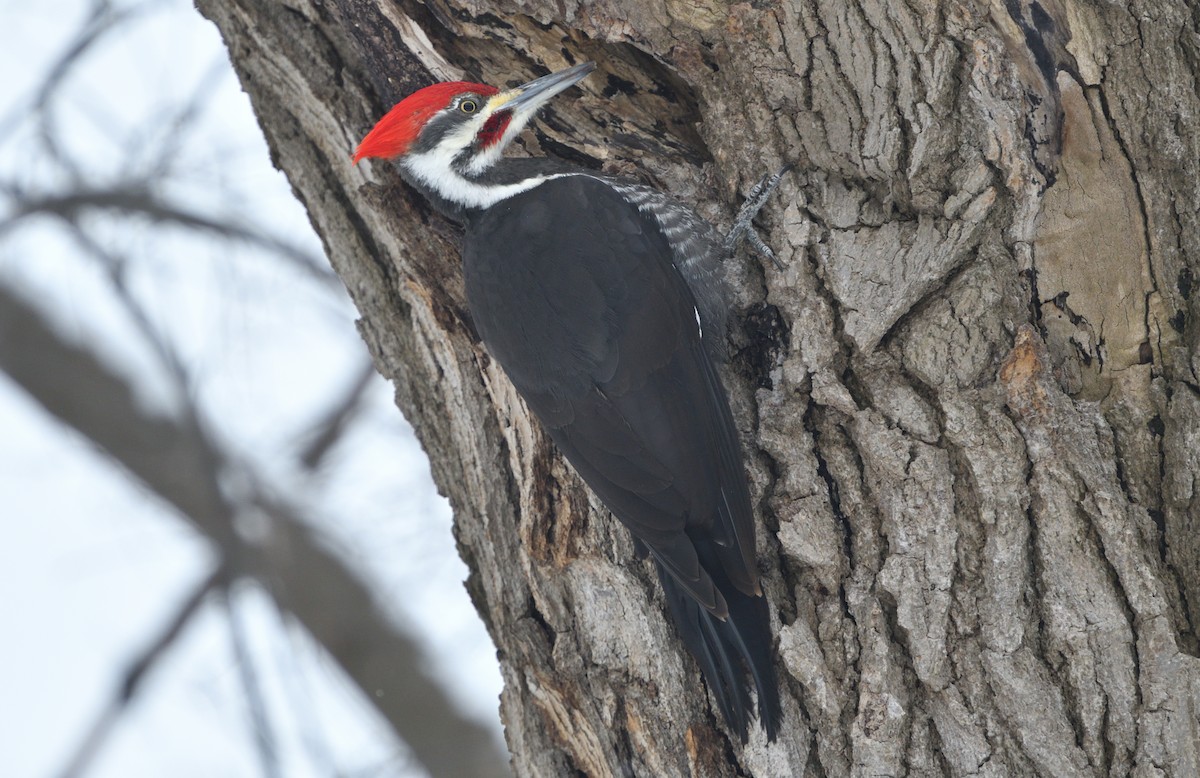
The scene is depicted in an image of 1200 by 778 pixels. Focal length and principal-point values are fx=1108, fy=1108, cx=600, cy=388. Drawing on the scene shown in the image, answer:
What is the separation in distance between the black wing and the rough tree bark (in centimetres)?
10

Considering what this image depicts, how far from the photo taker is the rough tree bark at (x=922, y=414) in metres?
2.32

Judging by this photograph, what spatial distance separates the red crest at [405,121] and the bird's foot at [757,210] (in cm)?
93

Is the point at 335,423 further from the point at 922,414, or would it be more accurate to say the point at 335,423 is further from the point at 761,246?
the point at 922,414

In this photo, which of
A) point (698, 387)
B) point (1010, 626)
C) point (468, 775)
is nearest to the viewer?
point (1010, 626)

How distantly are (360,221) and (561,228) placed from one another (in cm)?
60

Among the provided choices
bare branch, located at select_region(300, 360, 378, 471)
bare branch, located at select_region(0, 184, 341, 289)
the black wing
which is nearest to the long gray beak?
the black wing

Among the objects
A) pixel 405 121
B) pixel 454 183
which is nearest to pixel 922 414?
pixel 405 121

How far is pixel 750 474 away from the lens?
9.13 ft

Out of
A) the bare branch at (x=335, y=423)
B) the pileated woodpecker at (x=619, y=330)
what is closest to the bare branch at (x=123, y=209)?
the bare branch at (x=335, y=423)

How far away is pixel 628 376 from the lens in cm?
307

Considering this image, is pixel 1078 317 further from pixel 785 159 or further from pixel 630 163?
pixel 630 163

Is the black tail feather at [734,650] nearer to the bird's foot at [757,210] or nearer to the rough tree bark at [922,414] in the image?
the rough tree bark at [922,414]

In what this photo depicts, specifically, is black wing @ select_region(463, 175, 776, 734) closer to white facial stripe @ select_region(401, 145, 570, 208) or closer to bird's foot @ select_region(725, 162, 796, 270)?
white facial stripe @ select_region(401, 145, 570, 208)

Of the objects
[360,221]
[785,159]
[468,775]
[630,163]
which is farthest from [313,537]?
[785,159]
